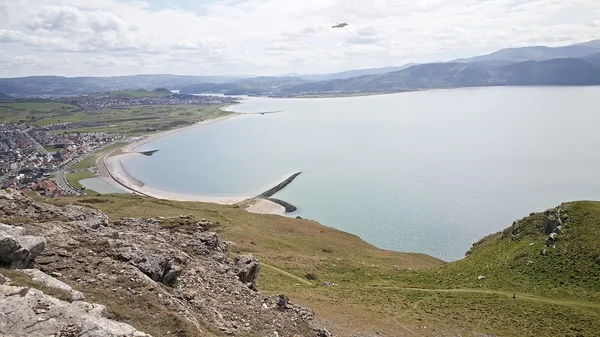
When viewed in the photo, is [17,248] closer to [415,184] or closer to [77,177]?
[415,184]

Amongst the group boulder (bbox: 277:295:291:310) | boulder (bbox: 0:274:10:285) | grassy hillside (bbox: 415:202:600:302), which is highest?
boulder (bbox: 0:274:10:285)

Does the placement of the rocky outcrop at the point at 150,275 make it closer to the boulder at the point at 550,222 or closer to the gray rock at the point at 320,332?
the gray rock at the point at 320,332

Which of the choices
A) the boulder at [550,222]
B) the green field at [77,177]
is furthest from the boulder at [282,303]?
the green field at [77,177]

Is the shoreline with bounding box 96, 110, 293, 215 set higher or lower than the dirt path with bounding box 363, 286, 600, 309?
lower

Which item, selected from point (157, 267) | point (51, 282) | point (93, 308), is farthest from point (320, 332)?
point (51, 282)

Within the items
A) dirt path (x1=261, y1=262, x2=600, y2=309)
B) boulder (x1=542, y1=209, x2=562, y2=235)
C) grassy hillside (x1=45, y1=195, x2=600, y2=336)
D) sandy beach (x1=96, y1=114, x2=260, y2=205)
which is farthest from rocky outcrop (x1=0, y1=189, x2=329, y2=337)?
sandy beach (x1=96, y1=114, x2=260, y2=205)

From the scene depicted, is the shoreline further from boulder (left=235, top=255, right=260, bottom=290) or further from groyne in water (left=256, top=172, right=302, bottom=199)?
boulder (left=235, top=255, right=260, bottom=290)
